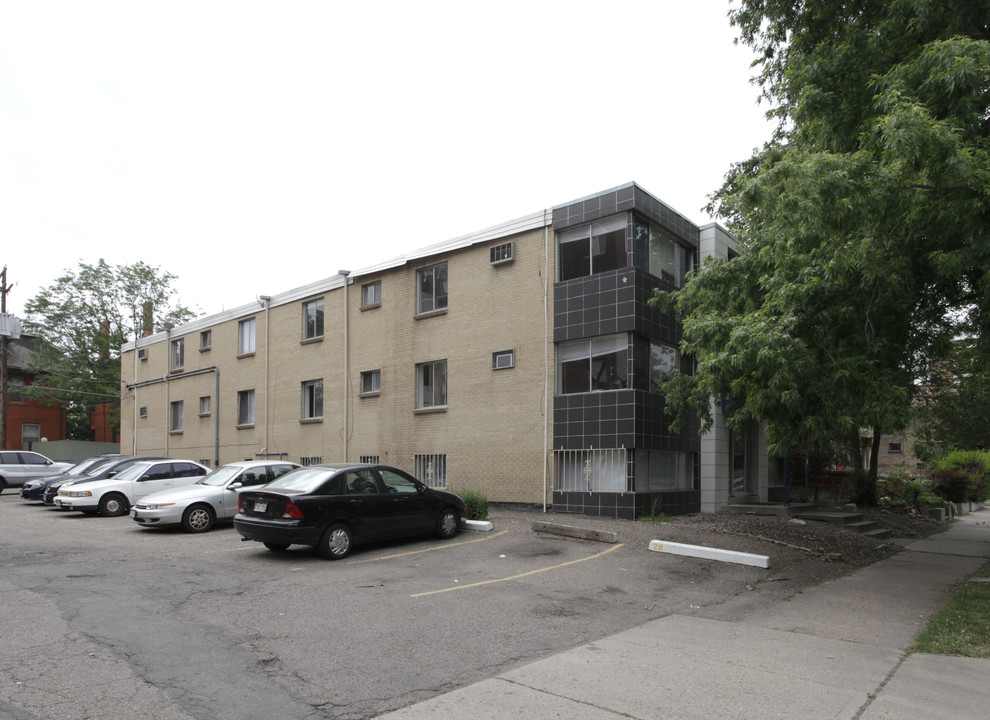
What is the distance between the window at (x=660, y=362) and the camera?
17.4 m

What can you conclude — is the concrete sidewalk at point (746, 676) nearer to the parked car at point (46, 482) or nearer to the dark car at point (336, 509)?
the dark car at point (336, 509)

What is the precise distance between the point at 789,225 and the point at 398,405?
12916 mm

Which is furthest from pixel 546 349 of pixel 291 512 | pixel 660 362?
pixel 291 512

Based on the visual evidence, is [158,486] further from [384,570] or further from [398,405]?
[384,570]

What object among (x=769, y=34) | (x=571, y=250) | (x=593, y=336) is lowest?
(x=593, y=336)

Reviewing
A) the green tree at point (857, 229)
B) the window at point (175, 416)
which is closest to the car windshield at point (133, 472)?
the window at point (175, 416)

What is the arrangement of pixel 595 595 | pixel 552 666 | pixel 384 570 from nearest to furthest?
pixel 552 666 → pixel 595 595 → pixel 384 570

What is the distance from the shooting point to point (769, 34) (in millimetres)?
13633

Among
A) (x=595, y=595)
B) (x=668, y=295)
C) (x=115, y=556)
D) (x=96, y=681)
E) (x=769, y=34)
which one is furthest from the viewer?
(x=668, y=295)

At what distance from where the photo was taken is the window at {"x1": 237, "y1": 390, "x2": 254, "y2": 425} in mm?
26984

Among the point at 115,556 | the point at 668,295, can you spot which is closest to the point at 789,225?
the point at 668,295

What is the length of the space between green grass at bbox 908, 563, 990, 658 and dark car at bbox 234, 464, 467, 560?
25.6ft

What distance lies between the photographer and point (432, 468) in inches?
789

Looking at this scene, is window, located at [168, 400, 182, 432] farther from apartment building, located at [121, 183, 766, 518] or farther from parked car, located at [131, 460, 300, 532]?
parked car, located at [131, 460, 300, 532]
